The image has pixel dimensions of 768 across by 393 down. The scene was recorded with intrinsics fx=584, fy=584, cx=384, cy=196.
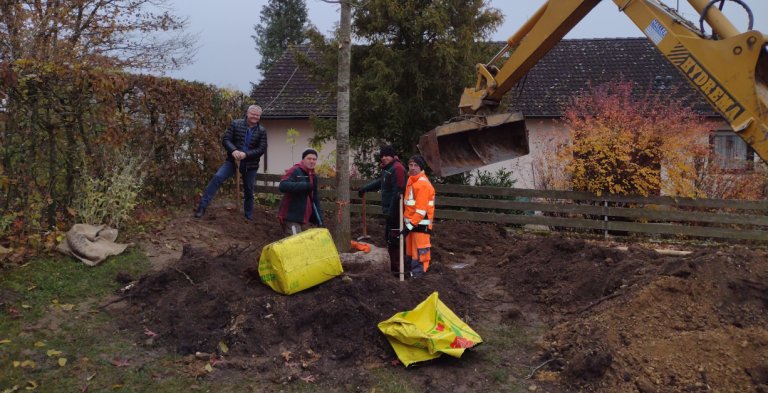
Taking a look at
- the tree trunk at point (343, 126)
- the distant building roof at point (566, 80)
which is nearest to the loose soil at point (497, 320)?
the tree trunk at point (343, 126)

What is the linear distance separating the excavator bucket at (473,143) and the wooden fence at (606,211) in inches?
114

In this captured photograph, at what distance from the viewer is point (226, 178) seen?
984cm

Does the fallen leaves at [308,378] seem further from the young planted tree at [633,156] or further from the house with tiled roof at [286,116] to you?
the house with tiled roof at [286,116]

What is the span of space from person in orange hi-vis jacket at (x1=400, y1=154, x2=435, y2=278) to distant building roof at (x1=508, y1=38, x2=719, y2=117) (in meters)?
9.30

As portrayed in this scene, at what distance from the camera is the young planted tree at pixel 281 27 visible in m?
40.9

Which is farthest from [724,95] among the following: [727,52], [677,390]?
[677,390]

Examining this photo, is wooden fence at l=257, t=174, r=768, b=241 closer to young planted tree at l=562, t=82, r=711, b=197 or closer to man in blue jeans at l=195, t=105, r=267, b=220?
young planted tree at l=562, t=82, r=711, b=197

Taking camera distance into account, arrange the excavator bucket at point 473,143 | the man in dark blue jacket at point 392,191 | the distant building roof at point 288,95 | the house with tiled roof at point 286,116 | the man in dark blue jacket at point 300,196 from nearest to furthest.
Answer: the man in dark blue jacket at point 300,196, the man in dark blue jacket at point 392,191, the excavator bucket at point 473,143, the distant building roof at point 288,95, the house with tiled roof at point 286,116

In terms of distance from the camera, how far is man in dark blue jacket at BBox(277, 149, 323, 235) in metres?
7.38

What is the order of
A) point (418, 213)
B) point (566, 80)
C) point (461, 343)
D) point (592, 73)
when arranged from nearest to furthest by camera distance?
point (461, 343)
point (418, 213)
point (566, 80)
point (592, 73)

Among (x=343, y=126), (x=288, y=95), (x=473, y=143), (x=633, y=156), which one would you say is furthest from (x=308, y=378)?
(x=288, y=95)

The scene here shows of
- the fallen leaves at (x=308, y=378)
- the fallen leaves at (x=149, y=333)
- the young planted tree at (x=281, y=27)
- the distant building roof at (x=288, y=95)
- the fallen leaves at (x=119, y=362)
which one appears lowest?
Answer: the fallen leaves at (x=308, y=378)

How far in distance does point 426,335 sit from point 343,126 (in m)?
3.46

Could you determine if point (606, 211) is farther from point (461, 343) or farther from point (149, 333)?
point (149, 333)
